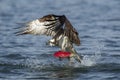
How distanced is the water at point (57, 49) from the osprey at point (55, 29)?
27.8 inches

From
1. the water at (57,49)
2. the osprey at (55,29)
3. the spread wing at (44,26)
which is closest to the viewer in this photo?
the osprey at (55,29)

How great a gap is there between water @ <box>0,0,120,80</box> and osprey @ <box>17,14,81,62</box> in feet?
2.32

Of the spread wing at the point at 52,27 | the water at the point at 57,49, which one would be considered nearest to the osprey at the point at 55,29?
the spread wing at the point at 52,27

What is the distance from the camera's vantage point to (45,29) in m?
11.6

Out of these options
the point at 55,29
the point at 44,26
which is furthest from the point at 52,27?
the point at 44,26

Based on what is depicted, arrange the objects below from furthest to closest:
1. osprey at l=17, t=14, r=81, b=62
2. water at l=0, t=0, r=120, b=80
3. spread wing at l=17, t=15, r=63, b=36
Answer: water at l=0, t=0, r=120, b=80
spread wing at l=17, t=15, r=63, b=36
osprey at l=17, t=14, r=81, b=62

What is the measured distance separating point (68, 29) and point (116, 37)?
492cm

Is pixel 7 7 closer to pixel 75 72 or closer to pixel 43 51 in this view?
pixel 43 51

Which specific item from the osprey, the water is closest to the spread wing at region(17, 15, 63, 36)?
the osprey

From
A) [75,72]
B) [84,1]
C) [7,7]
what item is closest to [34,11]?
[7,7]

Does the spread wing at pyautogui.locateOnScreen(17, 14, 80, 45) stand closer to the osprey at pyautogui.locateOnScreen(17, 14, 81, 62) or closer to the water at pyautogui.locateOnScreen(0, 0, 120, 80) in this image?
the osprey at pyautogui.locateOnScreen(17, 14, 81, 62)

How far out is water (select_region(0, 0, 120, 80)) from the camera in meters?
11.9

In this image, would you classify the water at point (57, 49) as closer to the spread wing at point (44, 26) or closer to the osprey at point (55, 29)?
the osprey at point (55, 29)

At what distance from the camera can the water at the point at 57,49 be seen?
39.0 feet
